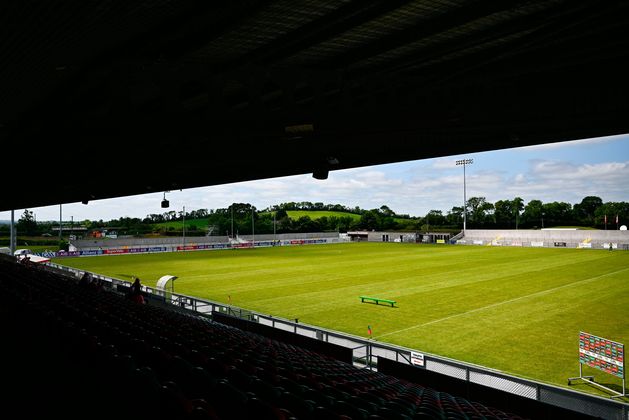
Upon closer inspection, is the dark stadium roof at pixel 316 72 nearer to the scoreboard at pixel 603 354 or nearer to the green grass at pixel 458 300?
the scoreboard at pixel 603 354

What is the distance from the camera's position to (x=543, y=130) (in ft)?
23.1

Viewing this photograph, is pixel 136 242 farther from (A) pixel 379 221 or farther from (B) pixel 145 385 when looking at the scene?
(A) pixel 379 221

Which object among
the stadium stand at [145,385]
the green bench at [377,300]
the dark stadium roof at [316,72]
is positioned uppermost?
the dark stadium roof at [316,72]

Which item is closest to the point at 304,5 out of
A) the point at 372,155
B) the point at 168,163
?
the point at 372,155

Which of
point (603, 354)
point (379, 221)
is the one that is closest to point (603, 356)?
point (603, 354)

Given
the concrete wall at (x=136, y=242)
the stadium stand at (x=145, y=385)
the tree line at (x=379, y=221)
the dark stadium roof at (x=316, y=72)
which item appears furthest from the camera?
the tree line at (x=379, y=221)

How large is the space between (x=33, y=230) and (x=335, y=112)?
115186 mm

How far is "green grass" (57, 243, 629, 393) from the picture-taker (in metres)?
14.2

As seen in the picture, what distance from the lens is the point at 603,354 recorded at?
10484mm

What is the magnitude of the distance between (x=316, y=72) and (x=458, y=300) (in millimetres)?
18881

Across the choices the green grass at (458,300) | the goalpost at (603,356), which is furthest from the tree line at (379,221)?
the goalpost at (603,356)

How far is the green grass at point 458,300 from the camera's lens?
46.6ft

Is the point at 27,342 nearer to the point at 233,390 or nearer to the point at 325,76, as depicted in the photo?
the point at 233,390

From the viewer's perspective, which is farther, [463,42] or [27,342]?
[463,42]
